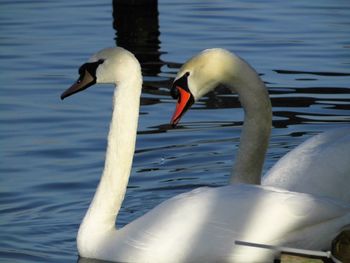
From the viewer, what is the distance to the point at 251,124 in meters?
8.35

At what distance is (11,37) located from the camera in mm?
14961

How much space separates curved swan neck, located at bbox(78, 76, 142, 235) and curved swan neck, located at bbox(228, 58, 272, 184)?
0.87 metres

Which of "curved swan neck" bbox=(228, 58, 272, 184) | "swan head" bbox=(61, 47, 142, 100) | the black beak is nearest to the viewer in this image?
"swan head" bbox=(61, 47, 142, 100)

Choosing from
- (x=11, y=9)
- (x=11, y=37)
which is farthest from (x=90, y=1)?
(x=11, y=37)

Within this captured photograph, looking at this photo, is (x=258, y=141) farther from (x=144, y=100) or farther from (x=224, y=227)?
(x=144, y=100)

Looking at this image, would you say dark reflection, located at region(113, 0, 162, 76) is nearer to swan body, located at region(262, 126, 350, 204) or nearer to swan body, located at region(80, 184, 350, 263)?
swan body, located at region(262, 126, 350, 204)

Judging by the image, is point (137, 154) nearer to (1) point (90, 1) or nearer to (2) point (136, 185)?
(2) point (136, 185)

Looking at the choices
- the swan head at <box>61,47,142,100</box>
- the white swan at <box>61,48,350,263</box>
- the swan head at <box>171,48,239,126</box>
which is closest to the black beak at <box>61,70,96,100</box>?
the swan head at <box>61,47,142,100</box>

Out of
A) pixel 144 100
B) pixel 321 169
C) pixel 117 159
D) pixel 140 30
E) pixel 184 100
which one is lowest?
pixel 140 30

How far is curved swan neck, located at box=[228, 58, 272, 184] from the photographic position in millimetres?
8281

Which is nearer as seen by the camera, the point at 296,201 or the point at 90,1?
the point at 296,201

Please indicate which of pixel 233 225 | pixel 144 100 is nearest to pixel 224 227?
pixel 233 225

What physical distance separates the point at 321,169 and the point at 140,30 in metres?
7.83

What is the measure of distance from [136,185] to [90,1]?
840 centimetres
